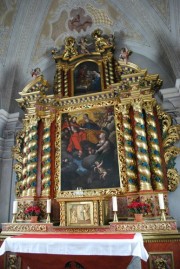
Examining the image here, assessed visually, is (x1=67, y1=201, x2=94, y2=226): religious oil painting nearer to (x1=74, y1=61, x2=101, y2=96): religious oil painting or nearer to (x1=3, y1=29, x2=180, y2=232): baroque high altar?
(x1=3, y1=29, x2=180, y2=232): baroque high altar

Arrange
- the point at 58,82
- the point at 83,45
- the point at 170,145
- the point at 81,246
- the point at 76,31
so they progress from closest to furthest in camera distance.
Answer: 1. the point at 81,246
2. the point at 170,145
3. the point at 58,82
4. the point at 83,45
5. the point at 76,31

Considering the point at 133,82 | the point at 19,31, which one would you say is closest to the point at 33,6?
the point at 19,31

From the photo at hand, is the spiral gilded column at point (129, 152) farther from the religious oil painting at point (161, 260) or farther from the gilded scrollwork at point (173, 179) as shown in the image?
the religious oil painting at point (161, 260)

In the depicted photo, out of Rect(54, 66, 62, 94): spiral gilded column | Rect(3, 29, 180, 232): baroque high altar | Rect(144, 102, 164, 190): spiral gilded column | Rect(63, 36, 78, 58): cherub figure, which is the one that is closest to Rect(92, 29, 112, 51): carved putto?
Rect(3, 29, 180, 232): baroque high altar

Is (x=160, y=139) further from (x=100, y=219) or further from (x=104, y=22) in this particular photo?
(x=104, y=22)

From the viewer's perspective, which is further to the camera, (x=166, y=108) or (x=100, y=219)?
(x=166, y=108)

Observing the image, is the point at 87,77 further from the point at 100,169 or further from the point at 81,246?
the point at 81,246

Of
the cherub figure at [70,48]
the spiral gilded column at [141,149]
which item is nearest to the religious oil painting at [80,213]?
the spiral gilded column at [141,149]

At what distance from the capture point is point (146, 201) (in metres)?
5.54

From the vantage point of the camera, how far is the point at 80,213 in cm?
579

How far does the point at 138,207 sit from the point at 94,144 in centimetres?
205

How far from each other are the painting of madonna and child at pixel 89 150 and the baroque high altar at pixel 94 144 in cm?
2

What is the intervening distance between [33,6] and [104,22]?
2.22 m

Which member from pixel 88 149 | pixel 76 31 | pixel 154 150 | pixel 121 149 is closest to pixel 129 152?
pixel 121 149
